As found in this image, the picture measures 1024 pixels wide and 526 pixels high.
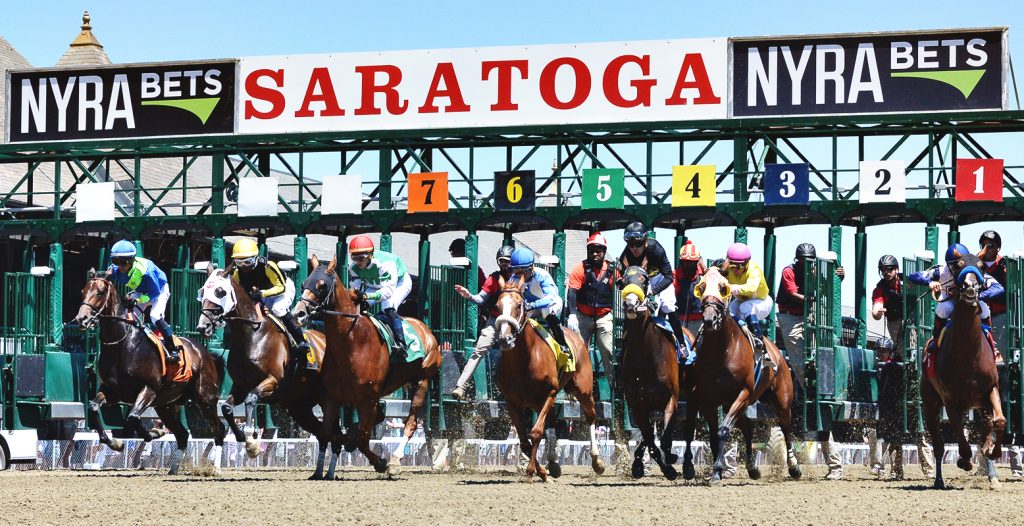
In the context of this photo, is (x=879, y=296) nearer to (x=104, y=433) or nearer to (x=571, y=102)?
(x=571, y=102)

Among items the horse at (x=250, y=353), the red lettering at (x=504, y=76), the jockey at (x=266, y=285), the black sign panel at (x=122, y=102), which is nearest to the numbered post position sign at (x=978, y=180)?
the red lettering at (x=504, y=76)

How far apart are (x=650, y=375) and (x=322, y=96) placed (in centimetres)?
865

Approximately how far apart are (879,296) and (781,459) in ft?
7.06

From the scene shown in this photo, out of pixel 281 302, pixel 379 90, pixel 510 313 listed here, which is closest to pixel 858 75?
pixel 379 90

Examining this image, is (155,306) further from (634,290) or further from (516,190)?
(516,190)

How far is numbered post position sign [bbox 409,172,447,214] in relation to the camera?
20.1m

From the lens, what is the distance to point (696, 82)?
1970 cm

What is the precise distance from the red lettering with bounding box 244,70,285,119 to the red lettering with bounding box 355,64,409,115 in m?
0.98

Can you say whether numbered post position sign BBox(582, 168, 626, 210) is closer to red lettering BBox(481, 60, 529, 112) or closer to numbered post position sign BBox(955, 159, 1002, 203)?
red lettering BBox(481, 60, 529, 112)

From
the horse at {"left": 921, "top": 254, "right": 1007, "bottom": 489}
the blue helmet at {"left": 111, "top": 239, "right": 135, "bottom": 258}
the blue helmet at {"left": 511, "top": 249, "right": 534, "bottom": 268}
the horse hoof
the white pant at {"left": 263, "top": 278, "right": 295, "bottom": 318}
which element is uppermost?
the blue helmet at {"left": 111, "top": 239, "right": 135, "bottom": 258}

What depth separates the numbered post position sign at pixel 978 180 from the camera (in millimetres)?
18812

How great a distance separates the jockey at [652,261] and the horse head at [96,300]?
4348 millimetres

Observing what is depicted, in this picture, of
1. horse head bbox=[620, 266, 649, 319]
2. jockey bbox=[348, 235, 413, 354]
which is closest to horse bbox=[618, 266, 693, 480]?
horse head bbox=[620, 266, 649, 319]

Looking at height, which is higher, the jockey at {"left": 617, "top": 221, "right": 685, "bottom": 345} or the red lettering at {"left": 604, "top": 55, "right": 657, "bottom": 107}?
the red lettering at {"left": 604, "top": 55, "right": 657, "bottom": 107}
